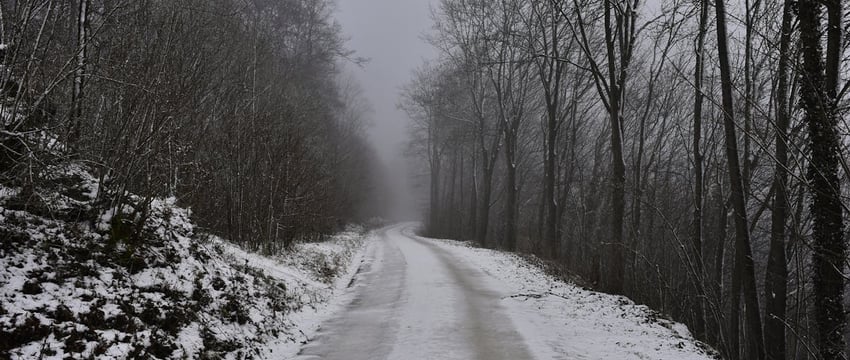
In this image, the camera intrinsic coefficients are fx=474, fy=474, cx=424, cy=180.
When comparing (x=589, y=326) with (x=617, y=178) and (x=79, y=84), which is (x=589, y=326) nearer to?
(x=617, y=178)

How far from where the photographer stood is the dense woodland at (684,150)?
5.51m

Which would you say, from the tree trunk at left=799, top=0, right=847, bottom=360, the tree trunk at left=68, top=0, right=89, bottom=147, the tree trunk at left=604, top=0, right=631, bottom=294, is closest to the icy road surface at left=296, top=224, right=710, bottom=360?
the tree trunk at left=604, top=0, right=631, bottom=294

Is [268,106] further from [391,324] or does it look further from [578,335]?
[578,335]

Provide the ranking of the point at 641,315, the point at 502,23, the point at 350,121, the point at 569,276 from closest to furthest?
the point at 641,315, the point at 569,276, the point at 502,23, the point at 350,121

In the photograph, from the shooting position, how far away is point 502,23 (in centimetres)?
2250

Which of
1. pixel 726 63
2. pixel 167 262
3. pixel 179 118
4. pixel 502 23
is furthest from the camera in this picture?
pixel 502 23

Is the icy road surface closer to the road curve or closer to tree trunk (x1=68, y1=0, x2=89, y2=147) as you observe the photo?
the road curve

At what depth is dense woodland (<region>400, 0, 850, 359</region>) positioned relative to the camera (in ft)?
18.1

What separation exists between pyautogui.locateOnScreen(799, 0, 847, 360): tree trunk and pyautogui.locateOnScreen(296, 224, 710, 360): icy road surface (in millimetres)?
1561

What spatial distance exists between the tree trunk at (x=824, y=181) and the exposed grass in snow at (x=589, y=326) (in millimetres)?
1534

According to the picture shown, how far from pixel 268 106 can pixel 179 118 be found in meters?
7.31

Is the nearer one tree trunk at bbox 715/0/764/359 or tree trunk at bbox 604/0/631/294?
tree trunk at bbox 715/0/764/359

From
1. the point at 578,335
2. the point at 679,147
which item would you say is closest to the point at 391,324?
the point at 578,335

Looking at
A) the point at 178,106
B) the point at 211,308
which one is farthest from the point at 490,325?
the point at 178,106
